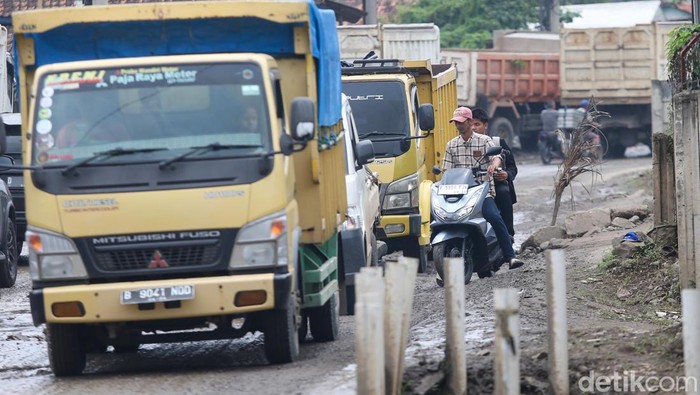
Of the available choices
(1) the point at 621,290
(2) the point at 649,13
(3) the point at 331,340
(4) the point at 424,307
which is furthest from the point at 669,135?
(2) the point at 649,13

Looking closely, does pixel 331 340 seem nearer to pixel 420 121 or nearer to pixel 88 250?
pixel 88 250

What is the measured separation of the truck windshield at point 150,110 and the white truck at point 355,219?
242 centimetres

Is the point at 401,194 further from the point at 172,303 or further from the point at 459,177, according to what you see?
the point at 172,303

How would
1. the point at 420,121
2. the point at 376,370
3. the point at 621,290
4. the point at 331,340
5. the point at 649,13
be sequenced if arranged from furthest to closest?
the point at 649,13 < the point at 420,121 < the point at 621,290 < the point at 331,340 < the point at 376,370

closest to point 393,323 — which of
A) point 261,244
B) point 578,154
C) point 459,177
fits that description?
point 261,244

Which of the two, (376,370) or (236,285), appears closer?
(376,370)

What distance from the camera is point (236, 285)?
822cm

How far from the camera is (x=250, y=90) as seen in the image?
28.6 ft

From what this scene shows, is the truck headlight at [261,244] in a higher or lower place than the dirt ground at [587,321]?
higher

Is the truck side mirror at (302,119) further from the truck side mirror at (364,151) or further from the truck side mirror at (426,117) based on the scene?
the truck side mirror at (426,117)

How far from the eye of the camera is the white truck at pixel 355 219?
11.0 metres

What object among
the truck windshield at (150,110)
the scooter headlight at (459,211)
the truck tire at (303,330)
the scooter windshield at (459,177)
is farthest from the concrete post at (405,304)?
the scooter windshield at (459,177)

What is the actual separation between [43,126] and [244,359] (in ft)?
7.19

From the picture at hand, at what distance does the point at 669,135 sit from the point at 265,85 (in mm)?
4583
